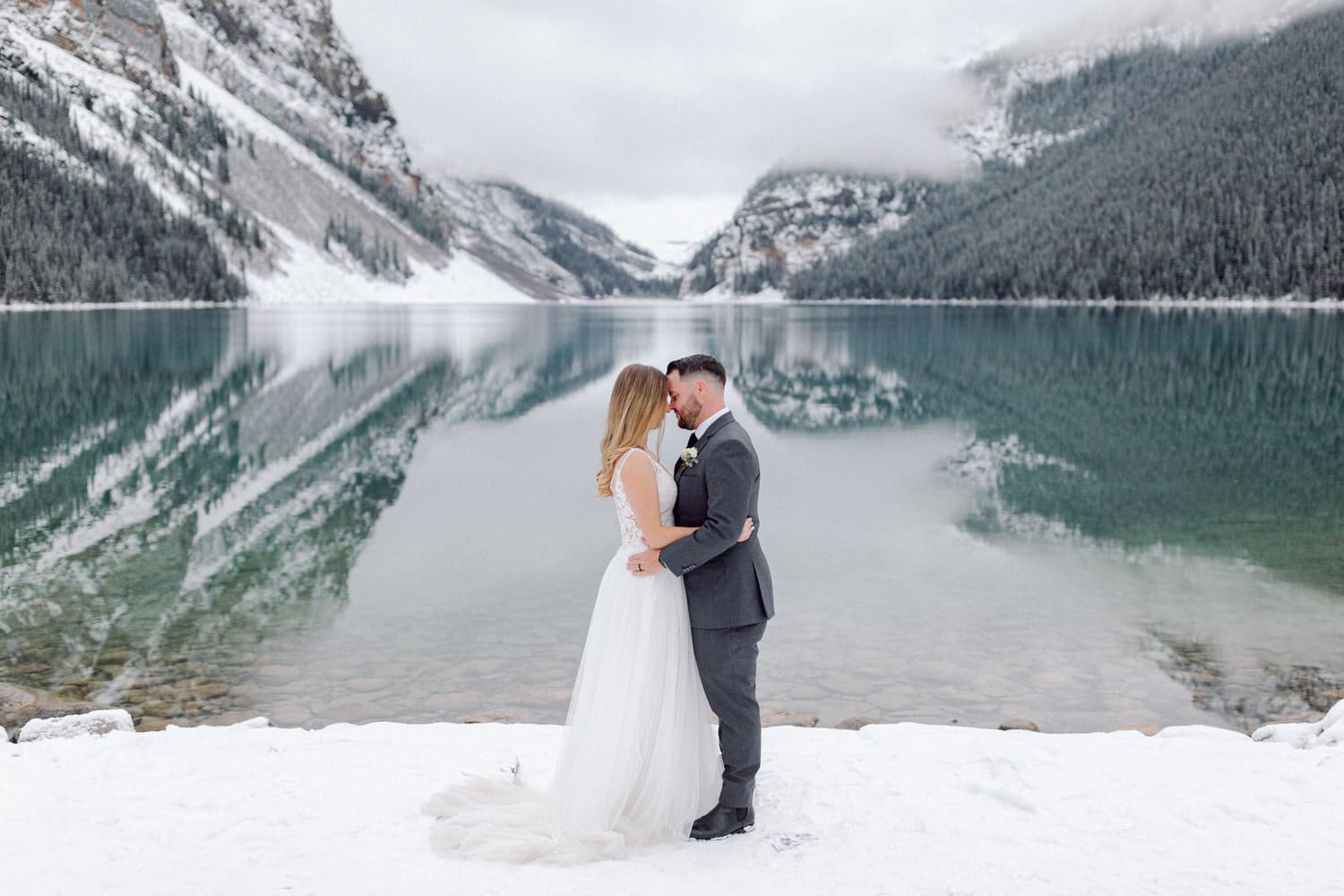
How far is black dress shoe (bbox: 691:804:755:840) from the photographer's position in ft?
18.7

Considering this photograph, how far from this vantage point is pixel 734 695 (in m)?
5.67

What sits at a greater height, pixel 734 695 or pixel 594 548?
pixel 734 695

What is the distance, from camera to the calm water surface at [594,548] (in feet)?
33.4

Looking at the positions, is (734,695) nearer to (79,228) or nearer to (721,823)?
(721,823)

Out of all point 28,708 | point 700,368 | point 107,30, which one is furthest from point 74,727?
point 107,30

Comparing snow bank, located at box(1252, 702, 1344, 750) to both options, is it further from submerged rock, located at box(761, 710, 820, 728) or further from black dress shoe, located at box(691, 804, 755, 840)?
black dress shoe, located at box(691, 804, 755, 840)

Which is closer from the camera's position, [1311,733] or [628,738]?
[628,738]

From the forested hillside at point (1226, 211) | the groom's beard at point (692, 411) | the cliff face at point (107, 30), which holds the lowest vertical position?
the groom's beard at point (692, 411)

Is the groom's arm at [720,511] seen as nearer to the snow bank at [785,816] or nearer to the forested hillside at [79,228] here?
the snow bank at [785,816]

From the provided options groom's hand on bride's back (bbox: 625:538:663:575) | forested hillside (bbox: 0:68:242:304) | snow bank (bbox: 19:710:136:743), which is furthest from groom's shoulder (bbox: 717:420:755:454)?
forested hillside (bbox: 0:68:242:304)

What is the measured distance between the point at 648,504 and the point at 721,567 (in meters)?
0.56

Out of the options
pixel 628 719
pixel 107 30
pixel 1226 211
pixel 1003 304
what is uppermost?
pixel 107 30

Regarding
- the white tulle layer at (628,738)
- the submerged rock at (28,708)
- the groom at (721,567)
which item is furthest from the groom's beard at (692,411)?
the submerged rock at (28,708)

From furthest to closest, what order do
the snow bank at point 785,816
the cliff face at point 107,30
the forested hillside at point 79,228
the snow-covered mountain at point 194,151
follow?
1. the cliff face at point 107,30
2. the snow-covered mountain at point 194,151
3. the forested hillside at point 79,228
4. the snow bank at point 785,816
